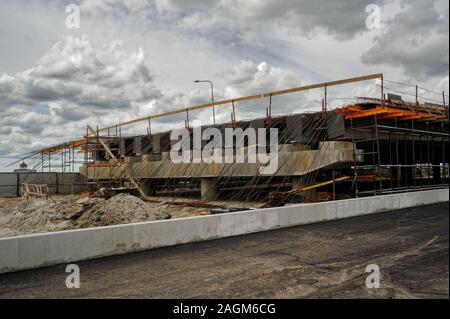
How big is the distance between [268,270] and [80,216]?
39.2 feet

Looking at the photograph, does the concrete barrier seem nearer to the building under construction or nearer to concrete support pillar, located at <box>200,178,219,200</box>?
the building under construction

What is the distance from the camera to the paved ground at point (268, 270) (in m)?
5.76

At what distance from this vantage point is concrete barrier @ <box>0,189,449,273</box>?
295 inches

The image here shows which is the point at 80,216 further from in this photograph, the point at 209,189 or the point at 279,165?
the point at 279,165

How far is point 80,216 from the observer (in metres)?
16.6

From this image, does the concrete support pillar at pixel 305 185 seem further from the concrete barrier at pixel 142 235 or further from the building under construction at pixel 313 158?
the concrete barrier at pixel 142 235

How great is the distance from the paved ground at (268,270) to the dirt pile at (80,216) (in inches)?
283

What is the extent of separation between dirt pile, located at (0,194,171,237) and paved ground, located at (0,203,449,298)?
23.6ft

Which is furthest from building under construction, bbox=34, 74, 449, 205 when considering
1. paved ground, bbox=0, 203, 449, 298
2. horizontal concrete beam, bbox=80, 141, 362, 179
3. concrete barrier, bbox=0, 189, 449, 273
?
paved ground, bbox=0, 203, 449, 298

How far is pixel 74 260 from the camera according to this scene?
315 inches

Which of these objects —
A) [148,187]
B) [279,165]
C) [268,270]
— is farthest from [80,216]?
[148,187]

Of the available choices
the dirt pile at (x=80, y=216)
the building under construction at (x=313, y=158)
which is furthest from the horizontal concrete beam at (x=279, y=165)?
the dirt pile at (x=80, y=216)

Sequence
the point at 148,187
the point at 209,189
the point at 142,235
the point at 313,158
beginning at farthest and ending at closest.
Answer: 1. the point at 148,187
2. the point at 209,189
3. the point at 313,158
4. the point at 142,235
